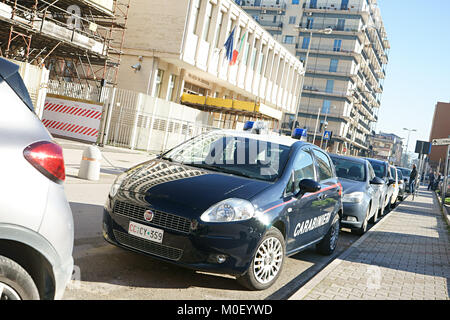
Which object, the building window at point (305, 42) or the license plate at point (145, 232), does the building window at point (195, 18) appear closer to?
the license plate at point (145, 232)

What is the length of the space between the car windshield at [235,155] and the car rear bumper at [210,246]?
93cm

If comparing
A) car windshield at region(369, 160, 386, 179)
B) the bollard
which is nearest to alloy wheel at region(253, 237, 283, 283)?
the bollard

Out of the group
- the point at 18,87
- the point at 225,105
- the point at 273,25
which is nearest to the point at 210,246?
the point at 18,87

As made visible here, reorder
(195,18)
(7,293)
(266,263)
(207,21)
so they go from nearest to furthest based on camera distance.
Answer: (7,293) < (266,263) < (195,18) < (207,21)

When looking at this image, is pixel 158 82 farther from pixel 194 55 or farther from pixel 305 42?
pixel 305 42

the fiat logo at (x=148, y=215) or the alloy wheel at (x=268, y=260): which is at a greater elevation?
the fiat logo at (x=148, y=215)

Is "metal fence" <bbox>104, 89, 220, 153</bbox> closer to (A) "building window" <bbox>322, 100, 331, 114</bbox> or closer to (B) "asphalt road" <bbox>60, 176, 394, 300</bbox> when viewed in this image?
(B) "asphalt road" <bbox>60, 176, 394, 300</bbox>

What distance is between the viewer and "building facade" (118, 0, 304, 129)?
28531 mm

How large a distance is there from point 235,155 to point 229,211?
1431mm

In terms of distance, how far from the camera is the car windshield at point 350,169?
1014 cm

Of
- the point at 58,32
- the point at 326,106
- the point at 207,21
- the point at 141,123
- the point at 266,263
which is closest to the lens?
the point at 266,263

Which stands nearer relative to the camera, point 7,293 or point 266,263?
point 7,293

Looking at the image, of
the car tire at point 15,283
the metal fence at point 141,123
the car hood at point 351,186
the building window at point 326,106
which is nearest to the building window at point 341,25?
the building window at point 326,106

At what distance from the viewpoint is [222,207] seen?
171 inches
